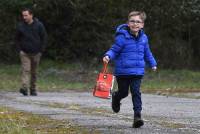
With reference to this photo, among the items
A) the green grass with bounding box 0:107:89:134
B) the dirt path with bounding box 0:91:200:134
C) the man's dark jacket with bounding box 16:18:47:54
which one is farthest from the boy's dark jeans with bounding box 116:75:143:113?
the man's dark jacket with bounding box 16:18:47:54

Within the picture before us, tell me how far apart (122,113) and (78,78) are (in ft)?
38.4

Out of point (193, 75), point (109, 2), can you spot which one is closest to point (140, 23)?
point (193, 75)

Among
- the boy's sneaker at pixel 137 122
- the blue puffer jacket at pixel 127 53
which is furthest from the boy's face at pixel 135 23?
the boy's sneaker at pixel 137 122

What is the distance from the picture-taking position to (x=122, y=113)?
11812mm

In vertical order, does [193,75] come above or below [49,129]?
below

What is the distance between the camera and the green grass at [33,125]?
841cm

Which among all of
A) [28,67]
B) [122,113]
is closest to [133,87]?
[122,113]

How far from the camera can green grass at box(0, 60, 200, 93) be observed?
20250mm

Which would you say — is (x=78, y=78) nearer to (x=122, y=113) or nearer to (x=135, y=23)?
(x=122, y=113)

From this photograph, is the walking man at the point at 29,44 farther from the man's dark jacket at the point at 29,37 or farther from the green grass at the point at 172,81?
the green grass at the point at 172,81

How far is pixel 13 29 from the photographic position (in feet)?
87.2

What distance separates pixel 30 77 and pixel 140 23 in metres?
7.97

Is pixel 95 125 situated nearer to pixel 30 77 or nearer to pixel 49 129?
pixel 49 129

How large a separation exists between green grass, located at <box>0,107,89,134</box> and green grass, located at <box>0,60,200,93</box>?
899 centimetres
